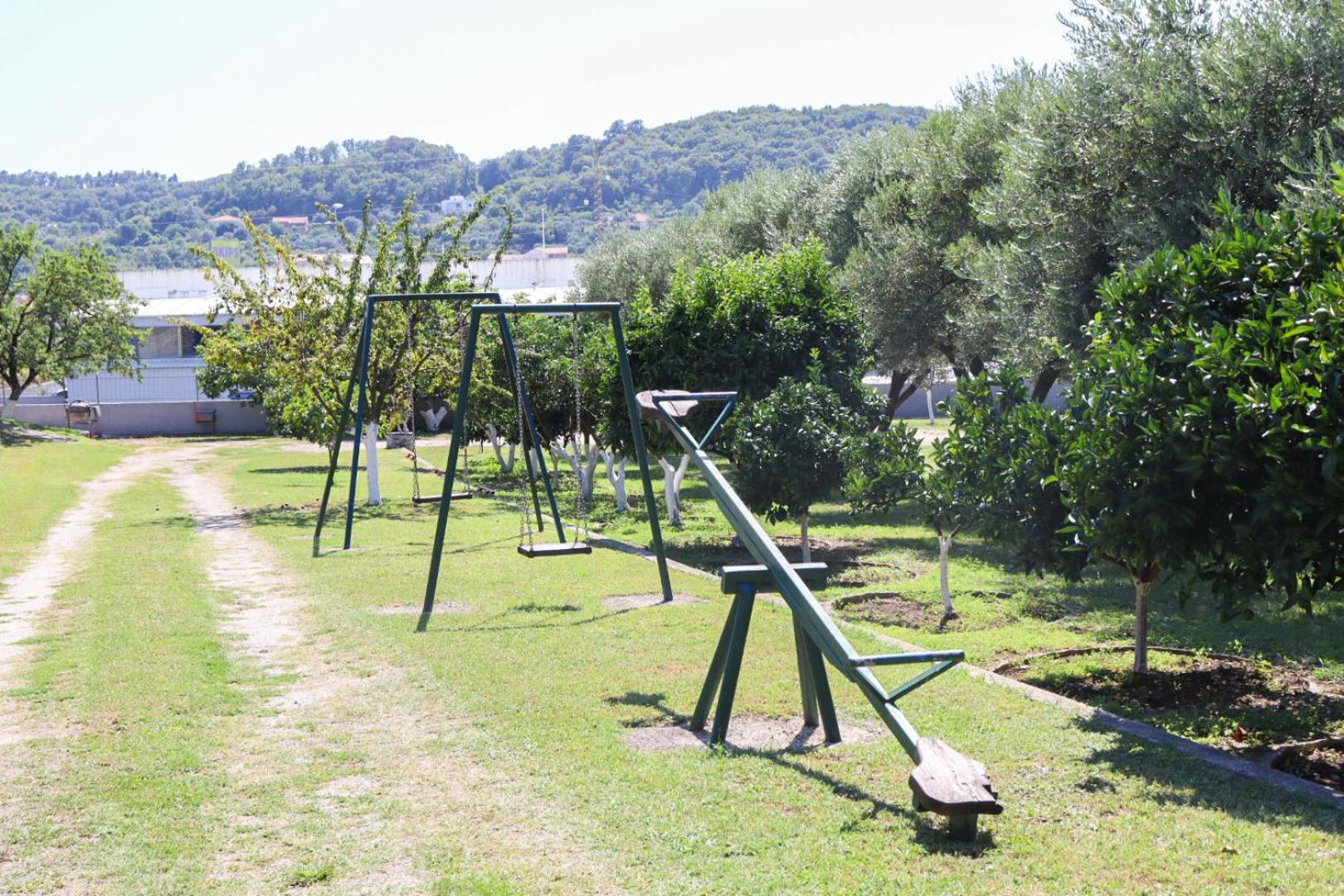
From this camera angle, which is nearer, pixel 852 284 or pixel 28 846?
pixel 28 846

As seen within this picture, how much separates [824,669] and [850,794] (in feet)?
3.39

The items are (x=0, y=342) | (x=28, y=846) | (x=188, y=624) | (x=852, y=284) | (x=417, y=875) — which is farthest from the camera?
(x=0, y=342)

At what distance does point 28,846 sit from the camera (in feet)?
20.3

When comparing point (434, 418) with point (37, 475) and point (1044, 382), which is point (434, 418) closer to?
point (37, 475)

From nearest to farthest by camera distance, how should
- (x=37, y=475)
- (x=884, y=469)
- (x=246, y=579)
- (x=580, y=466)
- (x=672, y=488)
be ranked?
1. (x=884, y=469)
2. (x=246, y=579)
3. (x=672, y=488)
4. (x=580, y=466)
5. (x=37, y=475)

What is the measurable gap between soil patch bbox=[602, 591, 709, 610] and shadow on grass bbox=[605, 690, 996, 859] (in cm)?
431

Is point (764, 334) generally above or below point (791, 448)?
above

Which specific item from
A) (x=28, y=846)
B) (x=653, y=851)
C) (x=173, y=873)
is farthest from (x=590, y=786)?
(x=28, y=846)

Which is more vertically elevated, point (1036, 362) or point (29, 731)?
point (1036, 362)

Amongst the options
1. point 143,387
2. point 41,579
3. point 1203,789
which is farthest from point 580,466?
point 143,387

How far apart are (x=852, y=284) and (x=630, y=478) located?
11878 millimetres

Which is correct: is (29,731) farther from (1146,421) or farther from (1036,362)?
(1036,362)

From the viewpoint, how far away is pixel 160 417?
59.0 metres

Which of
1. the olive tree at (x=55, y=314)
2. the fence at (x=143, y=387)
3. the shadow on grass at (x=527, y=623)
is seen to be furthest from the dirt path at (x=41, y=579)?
the fence at (x=143, y=387)
